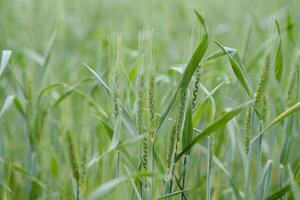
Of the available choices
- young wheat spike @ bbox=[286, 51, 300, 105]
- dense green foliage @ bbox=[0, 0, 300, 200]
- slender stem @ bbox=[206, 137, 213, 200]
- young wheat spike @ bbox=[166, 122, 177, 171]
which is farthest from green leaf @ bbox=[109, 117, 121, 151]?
young wheat spike @ bbox=[286, 51, 300, 105]

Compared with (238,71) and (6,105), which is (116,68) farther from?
(6,105)

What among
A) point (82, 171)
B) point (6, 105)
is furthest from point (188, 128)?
point (6, 105)

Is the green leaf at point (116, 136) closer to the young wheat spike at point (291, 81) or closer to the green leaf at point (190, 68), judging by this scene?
the green leaf at point (190, 68)

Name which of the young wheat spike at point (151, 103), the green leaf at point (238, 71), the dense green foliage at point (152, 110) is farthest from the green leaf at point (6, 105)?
the green leaf at point (238, 71)

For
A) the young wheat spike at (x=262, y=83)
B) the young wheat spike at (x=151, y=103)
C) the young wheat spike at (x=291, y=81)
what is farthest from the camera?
the young wheat spike at (x=291, y=81)

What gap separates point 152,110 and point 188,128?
0.11 meters

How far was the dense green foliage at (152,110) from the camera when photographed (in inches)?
56.0

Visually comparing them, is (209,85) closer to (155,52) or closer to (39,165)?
(39,165)

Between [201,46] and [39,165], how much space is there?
3.65 ft

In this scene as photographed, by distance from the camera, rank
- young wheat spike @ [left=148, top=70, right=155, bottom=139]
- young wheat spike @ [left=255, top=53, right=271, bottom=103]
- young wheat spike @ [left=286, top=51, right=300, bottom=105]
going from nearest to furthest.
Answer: young wheat spike @ [left=148, top=70, right=155, bottom=139] → young wheat spike @ [left=255, top=53, right=271, bottom=103] → young wheat spike @ [left=286, top=51, right=300, bottom=105]

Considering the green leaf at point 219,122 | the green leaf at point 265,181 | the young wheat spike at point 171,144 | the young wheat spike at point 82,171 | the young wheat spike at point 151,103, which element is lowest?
the green leaf at point 265,181

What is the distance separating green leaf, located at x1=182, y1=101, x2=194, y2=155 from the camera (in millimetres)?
1397

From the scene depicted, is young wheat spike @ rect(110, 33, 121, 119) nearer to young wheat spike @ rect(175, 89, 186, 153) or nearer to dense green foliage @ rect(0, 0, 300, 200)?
dense green foliage @ rect(0, 0, 300, 200)

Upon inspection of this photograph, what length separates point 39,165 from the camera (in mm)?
2277
